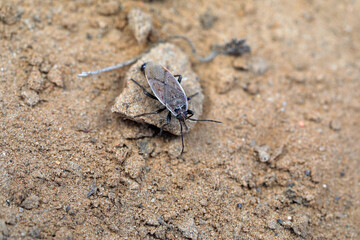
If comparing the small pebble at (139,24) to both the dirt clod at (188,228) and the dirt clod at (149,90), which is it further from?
the dirt clod at (188,228)

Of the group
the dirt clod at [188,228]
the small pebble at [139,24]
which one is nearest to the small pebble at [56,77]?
the small pebble at [139,24]

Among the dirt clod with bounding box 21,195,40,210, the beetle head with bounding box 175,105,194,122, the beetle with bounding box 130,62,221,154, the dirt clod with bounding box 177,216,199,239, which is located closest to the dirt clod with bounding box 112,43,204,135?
the beetle with bounding box 130,62,221,154

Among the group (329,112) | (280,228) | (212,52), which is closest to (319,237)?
(280,228)

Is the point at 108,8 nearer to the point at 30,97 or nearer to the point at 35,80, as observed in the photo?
the point at 35,80

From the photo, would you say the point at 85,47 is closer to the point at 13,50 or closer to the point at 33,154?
the point at 13,50

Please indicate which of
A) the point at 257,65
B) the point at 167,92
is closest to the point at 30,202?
the point at 167,92
